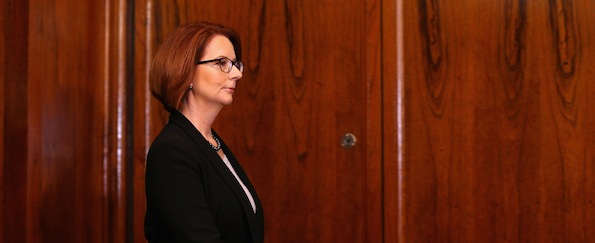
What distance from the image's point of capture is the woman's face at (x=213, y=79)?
1.39 metres

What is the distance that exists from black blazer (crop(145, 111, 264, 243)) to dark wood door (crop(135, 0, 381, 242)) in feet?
2.53

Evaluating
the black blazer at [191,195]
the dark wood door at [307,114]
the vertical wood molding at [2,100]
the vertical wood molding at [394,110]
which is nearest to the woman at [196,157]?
the black blazer at [191,195]

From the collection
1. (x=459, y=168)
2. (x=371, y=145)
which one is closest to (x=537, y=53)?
(x=459, y=168)

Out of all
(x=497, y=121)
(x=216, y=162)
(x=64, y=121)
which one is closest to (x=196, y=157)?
(x=216, y=162)

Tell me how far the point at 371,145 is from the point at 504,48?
0.55 meters

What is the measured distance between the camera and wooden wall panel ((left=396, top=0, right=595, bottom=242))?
6.62ft

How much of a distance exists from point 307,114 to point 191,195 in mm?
981

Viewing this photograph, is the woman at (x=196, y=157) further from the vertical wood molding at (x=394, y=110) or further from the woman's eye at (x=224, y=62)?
the vertical wood molding at (x=394, y=110)

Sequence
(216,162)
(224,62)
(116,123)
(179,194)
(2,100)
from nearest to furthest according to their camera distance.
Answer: (179,194) < (216,162) < (224,62) < (2,100) < (116,123)

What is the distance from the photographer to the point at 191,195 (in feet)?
3.97

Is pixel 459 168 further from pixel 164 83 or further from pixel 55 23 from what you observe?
pixel 55 23

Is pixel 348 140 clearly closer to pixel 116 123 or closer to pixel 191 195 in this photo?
pixel 116 123

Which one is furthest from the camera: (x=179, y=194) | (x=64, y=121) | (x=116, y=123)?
(x=116, y=123)

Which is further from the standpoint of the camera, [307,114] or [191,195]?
[307,114]
